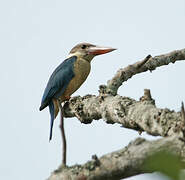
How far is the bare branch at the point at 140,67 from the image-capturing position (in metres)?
3.24

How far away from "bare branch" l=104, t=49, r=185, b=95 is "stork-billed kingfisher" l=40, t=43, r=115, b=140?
1811 mm

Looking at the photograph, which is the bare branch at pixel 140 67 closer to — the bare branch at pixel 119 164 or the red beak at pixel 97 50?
the bare branch at pixel 119 164

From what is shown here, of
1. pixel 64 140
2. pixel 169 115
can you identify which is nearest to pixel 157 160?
pixel 64 140

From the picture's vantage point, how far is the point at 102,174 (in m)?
1.17

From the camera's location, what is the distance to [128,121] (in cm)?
219

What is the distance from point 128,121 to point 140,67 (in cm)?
122

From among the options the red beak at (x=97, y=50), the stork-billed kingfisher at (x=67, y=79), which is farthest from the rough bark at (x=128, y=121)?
the red beak at (x=97, y=50)

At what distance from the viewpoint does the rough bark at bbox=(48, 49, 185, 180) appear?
115 cm

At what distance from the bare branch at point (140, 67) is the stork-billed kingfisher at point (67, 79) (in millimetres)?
1811

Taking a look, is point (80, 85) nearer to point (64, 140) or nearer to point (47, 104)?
point (47, 104)

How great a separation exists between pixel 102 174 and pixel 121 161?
0.29ft

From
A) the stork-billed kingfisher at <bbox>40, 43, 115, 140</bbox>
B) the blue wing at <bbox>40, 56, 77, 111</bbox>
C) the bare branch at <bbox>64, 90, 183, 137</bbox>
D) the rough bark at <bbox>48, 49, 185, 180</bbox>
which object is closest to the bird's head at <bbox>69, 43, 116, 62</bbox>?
the stork-billed kingfisher at <bbox>40, 43, 115, 140</bbox>

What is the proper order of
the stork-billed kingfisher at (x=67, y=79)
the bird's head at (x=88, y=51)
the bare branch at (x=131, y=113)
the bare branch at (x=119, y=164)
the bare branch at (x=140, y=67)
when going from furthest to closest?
1. the bird's head at (x=88, y=51)
2. the stork-billed kingfisher at (x=67, y=79)
3. the bare branch at (x=140, y=67)
4. the bare branch at (x=131, y=113)
5. the bare branch at (x=119, y=164)

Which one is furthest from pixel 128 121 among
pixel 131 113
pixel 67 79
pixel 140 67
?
pixel 67 79
